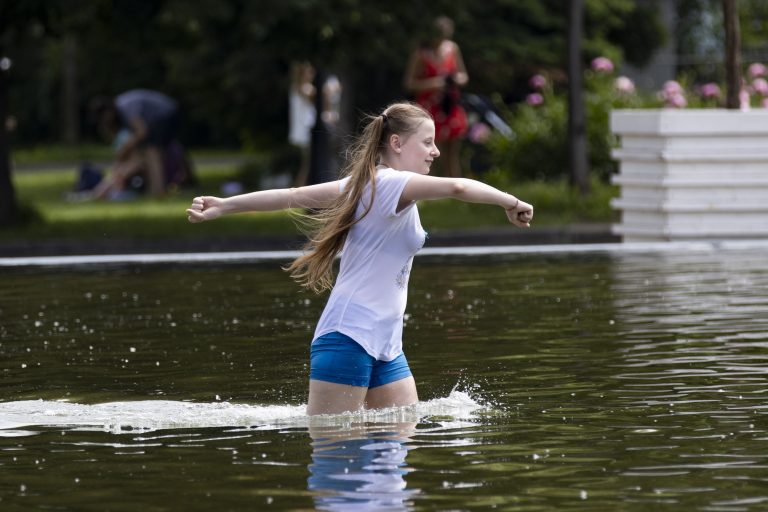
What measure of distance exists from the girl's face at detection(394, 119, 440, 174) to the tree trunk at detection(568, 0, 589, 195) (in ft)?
53.0

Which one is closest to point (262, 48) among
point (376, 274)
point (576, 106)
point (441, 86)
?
point (576, 106)

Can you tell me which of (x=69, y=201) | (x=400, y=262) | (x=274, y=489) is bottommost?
Result: (x=274, y=489)

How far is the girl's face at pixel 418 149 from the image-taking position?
7906 millimetres

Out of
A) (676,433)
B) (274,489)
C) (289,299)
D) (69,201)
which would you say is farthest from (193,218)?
(69,201)

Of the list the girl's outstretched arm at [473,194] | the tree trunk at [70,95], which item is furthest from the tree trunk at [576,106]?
the tree trunk at [70,95]

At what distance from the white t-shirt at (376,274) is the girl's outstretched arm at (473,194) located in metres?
0.17

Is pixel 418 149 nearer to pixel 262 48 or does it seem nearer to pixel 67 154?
pixel 262 48

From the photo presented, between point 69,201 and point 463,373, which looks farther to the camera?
point 69,201

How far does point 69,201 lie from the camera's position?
2995 centimetres

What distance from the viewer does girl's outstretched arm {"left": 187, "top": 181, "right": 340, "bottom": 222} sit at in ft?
25.6

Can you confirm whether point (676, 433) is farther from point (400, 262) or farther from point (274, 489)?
point (274, 489)

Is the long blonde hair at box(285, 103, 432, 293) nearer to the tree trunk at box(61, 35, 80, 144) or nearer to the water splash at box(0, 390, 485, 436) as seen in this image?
the water splash at box(0, 390, 485, 436)

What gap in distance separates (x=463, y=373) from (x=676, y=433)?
89.8 inches

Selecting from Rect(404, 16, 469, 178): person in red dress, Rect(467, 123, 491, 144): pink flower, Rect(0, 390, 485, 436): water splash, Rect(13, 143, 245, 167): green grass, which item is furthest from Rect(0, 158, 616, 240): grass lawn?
Rect(13, 143, 245, 167): green grass
